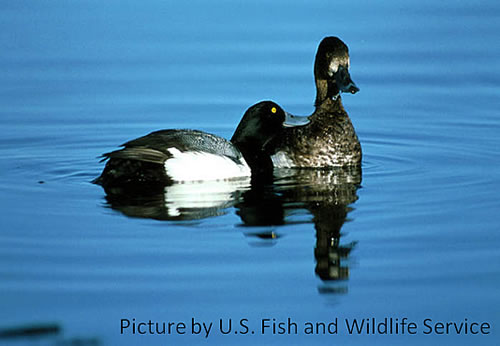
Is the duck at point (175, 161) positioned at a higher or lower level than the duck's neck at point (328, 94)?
lower

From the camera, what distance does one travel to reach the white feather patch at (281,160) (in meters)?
11.0

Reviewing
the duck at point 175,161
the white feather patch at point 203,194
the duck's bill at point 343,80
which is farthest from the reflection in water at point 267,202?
the duck's bill at point 343,80

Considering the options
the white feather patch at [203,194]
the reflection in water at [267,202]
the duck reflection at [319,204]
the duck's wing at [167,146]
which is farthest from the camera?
the duck's wing at [167,146]

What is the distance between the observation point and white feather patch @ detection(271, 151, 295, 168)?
11039 millimetres

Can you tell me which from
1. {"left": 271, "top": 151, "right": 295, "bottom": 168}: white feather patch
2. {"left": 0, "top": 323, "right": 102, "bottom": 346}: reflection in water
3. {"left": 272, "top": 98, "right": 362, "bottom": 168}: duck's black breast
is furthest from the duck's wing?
{"left": 0, "top": 323, "right": 102, "bottom": 346}: reflection in water

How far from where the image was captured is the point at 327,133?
11.2m

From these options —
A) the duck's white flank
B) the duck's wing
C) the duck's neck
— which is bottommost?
the duck's white flank

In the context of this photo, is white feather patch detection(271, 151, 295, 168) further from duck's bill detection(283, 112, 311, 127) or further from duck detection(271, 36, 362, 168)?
duck's bill detection(283, 112, 311, 127)

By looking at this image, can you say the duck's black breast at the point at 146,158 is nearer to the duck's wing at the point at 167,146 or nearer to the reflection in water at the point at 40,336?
the duck's wing at the point at 167,146

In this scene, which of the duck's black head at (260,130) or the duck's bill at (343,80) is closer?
the duck's black head at (260,130)

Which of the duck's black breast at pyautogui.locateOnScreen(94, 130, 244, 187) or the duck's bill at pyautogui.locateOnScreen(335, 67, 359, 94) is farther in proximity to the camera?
the duck's bill at pyautogui.locateOnScreen(335, 67, 359, 94)

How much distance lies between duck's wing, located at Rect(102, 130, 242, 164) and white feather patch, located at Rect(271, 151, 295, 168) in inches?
29.7

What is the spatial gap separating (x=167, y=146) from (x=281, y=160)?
1.65 meters

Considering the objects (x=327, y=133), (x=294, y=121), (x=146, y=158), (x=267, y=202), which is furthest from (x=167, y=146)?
(x=327, y=133)
